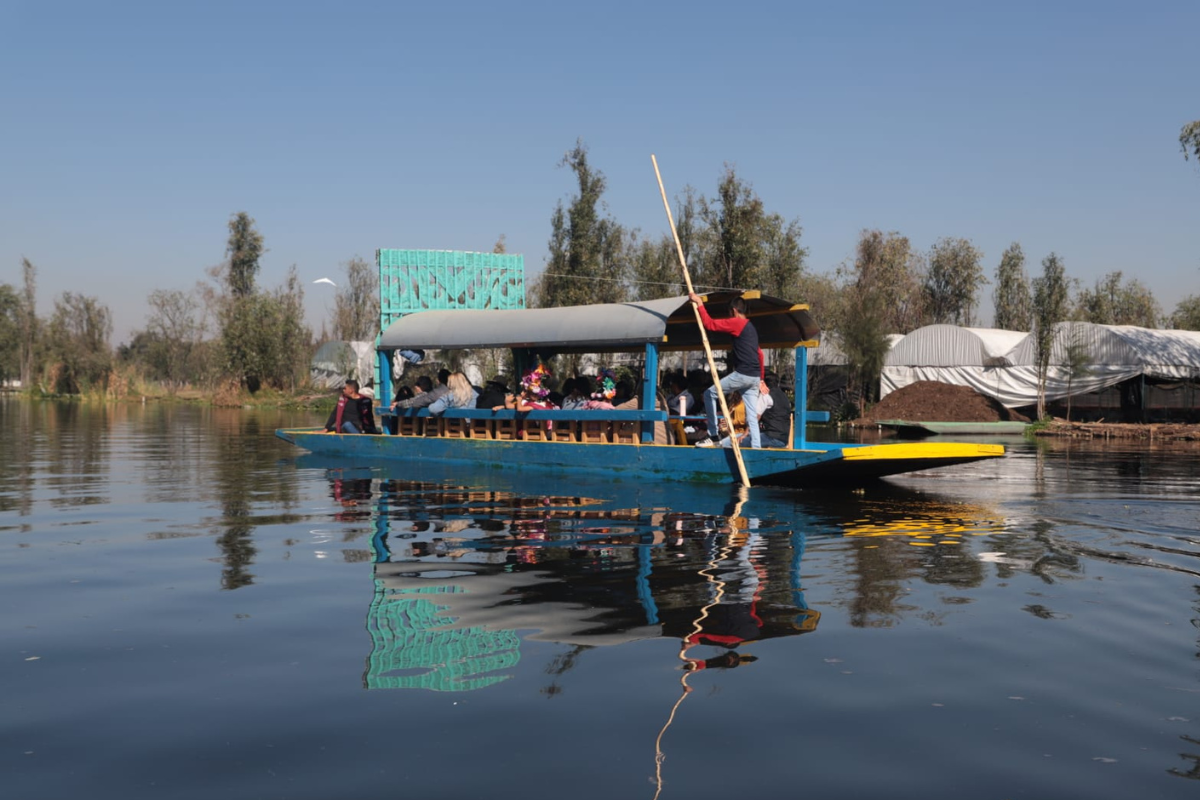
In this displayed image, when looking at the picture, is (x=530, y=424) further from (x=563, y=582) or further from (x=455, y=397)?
(x=563, y=582)

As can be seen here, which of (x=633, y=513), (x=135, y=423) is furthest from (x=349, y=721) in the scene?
(x=135, y=423)

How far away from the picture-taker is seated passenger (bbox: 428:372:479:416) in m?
17.6

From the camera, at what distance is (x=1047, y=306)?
36.3 metres

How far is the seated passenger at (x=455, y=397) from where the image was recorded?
1759 cm

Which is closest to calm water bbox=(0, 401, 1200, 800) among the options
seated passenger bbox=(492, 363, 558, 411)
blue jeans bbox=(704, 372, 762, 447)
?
blue jeans bbox=(704, 372, 762, 447)

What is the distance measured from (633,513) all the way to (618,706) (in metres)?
6.81

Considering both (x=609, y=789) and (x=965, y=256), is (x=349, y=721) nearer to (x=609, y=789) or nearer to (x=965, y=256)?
(x=609, y=789)

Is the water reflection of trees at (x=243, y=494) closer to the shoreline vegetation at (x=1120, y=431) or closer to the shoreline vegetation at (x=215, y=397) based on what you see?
the shoreline vegetation at (x=1120, y=431)

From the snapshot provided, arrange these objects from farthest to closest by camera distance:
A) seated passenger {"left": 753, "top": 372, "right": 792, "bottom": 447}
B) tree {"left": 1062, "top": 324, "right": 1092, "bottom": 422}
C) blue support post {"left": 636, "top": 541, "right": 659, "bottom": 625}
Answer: tree {"left": 1062, "top": 324, "right": 1092, "bottom": 422}, seated passenger {"left": 753, "top": 372, "right": 792, "bottom": 447}, blue support post {"left": 636, "top": 541, "right": 659, "bottom": 625}

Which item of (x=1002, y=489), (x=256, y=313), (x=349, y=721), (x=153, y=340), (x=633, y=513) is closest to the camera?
(x=349, y=721)

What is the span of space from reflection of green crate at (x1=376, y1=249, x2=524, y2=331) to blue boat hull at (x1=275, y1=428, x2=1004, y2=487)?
2.64m

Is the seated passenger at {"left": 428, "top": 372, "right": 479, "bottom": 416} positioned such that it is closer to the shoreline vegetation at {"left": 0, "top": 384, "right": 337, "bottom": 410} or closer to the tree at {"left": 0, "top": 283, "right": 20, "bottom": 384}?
the shoreline vegetation at {"left": 0, "top": 384, "right": 337, "bottom": 410}

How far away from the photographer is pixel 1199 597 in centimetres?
717

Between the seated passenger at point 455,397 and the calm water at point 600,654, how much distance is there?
5899mm
